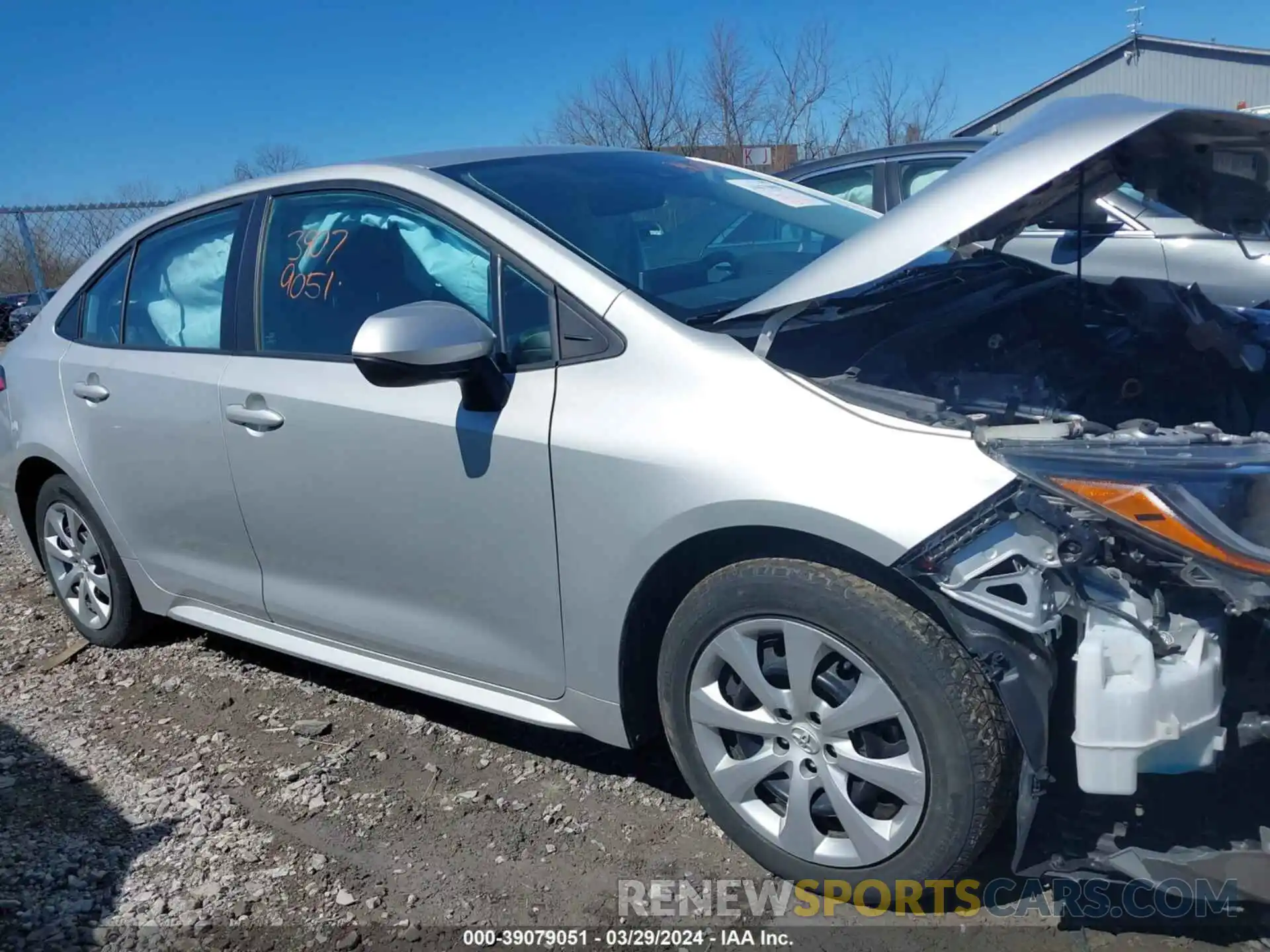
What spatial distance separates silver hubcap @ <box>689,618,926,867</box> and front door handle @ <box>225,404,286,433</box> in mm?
1450

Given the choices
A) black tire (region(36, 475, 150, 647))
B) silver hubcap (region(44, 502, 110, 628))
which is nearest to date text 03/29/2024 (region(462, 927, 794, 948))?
black tire (region(36, 475, 150, 647))

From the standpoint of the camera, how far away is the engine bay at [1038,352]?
7.50 feet

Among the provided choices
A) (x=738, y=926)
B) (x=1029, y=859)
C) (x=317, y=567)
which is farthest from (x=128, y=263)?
(x=1029, y=859)

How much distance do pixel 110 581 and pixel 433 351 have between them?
90.2 inches

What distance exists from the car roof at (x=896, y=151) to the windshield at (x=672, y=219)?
10.8ft

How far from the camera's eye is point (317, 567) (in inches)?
122

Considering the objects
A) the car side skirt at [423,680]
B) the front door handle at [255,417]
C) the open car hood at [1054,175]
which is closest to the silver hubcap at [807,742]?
the car side skirt at [423,680]

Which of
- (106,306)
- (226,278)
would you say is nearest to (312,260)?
(226,278)

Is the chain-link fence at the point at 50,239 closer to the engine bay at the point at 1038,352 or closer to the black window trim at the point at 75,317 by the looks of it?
the black window trim at the point at 75,317

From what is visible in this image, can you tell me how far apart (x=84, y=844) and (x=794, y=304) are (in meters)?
2.36

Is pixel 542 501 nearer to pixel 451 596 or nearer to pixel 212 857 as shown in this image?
pixel 451 596

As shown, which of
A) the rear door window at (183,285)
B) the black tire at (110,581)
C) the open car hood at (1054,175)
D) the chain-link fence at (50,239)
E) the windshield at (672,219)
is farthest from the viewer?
the chain-link fence at (50,239)

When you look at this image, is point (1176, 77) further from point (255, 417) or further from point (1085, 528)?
point (1085, 528)

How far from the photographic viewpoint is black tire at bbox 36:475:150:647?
156 inches
